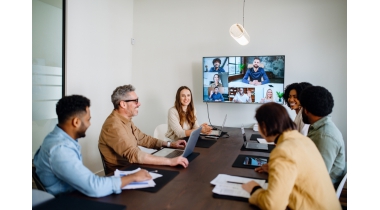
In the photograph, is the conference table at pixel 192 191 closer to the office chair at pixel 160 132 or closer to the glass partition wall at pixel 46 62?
the office chair at pixel 160 132

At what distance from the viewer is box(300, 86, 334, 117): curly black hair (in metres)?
1.79

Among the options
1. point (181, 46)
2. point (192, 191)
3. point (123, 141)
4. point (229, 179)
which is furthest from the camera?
point (181, 46)

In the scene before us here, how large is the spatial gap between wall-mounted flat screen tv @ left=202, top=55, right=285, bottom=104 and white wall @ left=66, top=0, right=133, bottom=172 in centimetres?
142

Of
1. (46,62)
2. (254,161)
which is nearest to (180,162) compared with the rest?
(254,161)

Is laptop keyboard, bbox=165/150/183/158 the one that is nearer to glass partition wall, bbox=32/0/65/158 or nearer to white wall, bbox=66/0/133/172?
glass partition wall, bbox=32/0/65/158

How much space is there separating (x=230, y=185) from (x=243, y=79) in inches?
96.3

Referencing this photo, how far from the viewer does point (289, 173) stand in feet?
3.85

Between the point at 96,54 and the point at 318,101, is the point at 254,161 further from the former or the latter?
the point at 96,54

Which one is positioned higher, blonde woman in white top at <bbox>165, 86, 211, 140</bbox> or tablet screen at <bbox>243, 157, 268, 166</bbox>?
blonde woman in white top at <bbox>165, 86, 211, 140</bbox>

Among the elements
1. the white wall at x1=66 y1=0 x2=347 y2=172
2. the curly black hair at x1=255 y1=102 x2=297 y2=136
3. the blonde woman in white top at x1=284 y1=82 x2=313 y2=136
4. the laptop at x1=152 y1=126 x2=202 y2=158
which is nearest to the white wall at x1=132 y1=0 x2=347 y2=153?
the white wall at x1=66 y1=0 x2=347 y2=172
